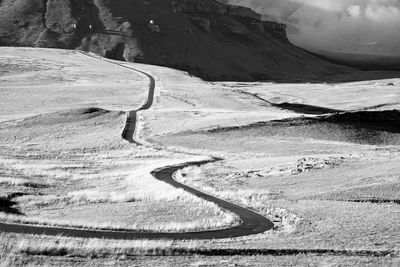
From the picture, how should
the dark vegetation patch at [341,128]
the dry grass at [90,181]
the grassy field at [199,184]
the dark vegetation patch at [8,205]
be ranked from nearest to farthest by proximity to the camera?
the grassy field at [199,184] → the dry grass at [90,181] → the dark vegetation patch at [8,205] → the dark vegetation patch at [341,128]

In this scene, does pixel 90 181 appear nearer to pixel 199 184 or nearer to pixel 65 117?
pixel 199 184

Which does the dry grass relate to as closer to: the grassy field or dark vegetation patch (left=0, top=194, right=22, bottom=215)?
the grassy field

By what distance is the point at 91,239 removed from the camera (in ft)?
68.5

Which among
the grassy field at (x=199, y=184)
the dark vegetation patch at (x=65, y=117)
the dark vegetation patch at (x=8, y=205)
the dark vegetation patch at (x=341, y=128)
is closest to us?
the grassy field at (x=199, y=184)

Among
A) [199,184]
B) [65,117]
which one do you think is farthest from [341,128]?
[65,117]

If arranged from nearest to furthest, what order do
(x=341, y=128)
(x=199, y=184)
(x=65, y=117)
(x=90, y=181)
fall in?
(x=199, y=184) < (x=90, y=181) < (x=341, y=128) < (x=65, y=117)

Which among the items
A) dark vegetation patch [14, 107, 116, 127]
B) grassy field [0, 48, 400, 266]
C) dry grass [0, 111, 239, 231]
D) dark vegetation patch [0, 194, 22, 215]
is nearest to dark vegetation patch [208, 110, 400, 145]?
grassy field [0, 48, 400, 266]

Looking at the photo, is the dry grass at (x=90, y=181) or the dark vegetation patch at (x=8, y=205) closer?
the dry grass at (x=90, y=181)

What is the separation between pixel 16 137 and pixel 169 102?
123 ft

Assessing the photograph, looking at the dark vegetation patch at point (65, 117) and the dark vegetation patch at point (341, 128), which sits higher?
the dark vegetation patch at point (341, 128)

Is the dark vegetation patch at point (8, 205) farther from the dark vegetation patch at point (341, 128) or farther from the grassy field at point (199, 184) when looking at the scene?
the dark vegetation patch at point (341, 128)

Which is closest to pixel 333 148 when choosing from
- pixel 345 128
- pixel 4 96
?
pixel 345 128

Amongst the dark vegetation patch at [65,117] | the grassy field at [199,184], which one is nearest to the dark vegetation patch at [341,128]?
the grassy field at [199,184]

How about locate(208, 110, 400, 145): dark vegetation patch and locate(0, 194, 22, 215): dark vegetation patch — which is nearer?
locate(0, 194, 22, 215): dark vegetation patch
